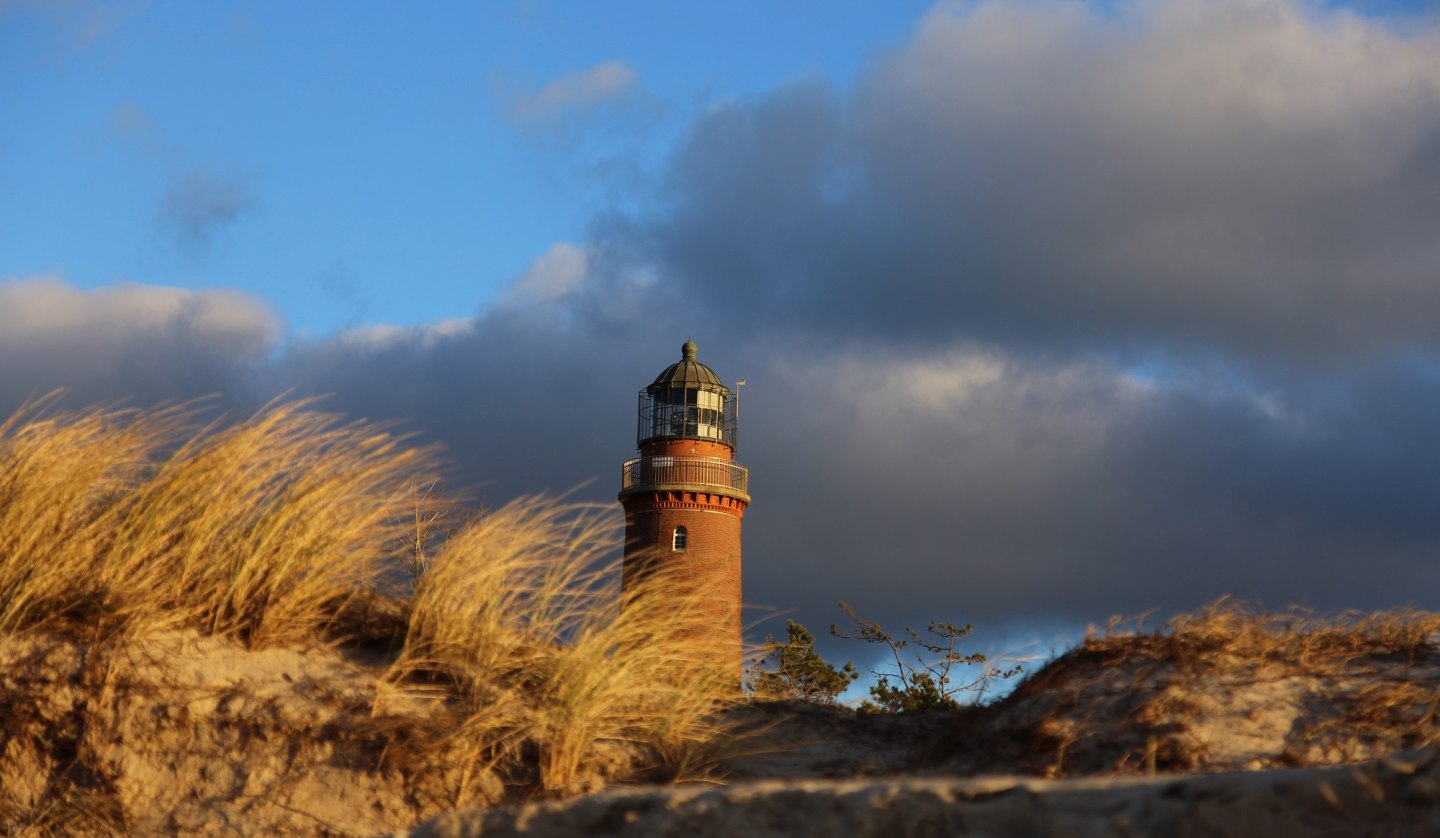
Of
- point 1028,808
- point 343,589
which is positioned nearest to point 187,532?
point 343,589

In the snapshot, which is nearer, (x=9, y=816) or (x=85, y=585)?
(x=9, y=816)

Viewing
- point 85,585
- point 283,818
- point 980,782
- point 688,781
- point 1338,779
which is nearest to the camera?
point 1338,779

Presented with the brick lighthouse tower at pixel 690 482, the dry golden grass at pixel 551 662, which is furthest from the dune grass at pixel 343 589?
the brick lighthouse tower at pixel 690 482

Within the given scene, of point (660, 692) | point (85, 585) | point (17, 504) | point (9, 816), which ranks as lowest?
point (9, 816)

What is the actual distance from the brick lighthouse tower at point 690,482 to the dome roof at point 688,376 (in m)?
0.03

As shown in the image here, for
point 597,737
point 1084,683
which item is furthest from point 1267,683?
point 597,737

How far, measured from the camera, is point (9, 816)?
15.6 ft

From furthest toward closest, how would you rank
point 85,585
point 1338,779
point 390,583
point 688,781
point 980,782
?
point 390,583, point 85,585, point 688,781, point 980,782, point 1338,779

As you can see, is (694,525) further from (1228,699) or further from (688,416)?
(1228,699)

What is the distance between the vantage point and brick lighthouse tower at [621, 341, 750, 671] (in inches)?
1294

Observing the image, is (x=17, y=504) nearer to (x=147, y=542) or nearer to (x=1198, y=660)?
(x=147, y=542)

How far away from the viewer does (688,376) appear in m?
33.7

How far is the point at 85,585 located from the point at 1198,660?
4724mm

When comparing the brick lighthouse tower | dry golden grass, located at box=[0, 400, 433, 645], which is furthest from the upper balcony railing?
dry golden grass, located at box=[0, 400, 433, 645]
